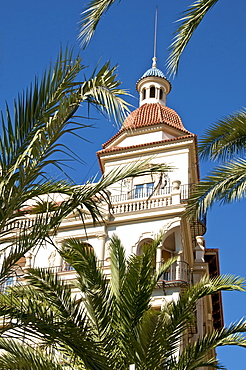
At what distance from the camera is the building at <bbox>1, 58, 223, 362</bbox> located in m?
27.2

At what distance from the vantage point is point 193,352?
1320 cm

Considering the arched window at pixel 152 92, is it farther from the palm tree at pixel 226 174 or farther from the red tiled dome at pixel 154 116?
the palm tree at pixel 226 174

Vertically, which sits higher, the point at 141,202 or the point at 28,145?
the point at 141,202

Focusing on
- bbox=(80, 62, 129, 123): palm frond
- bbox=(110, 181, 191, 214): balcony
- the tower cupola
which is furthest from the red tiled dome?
bbox=(80, 62, 129, 123): palm frond

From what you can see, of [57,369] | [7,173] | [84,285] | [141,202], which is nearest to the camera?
[7,173]

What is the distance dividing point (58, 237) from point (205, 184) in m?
17.1

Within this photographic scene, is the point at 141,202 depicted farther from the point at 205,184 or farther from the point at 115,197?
the point at 205,184

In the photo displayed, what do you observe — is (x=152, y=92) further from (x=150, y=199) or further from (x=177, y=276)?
(x=177, y=276)

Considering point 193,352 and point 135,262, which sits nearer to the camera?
point 193,352

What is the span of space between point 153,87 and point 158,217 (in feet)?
41.2

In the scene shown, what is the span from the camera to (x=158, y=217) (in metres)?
27.9

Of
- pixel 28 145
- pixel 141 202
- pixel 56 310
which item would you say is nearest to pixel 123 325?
pixel 56 310

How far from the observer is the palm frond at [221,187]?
1223 cm

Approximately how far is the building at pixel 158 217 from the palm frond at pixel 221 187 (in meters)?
11.2
